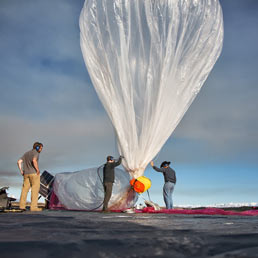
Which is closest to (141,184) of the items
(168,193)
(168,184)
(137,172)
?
(137,172)

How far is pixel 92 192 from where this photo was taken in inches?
474

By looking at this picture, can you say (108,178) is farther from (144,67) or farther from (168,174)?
(144,67)

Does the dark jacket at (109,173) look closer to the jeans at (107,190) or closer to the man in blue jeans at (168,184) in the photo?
the jeans at (107,190)

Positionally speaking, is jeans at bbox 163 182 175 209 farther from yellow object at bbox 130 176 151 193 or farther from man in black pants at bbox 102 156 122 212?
man in black pants at bbox 102 156 122 212

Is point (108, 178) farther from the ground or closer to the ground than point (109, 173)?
closer to the ground

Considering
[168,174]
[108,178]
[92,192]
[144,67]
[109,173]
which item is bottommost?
[92,192]

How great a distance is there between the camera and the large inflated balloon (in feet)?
34.1

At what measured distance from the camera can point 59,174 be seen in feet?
45.0

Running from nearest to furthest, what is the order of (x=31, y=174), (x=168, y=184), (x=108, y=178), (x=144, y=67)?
(x=31, y=174) < (x=144, y=67) < (x=108, y=178) < (x=168, y=184)

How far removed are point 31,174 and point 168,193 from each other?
190 inches

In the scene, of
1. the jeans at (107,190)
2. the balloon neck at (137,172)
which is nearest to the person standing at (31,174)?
the jeans at (107,190)

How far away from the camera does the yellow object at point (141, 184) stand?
1025 cm

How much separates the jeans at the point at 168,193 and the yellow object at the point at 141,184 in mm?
2038

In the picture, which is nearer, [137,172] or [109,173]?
[137,172]
